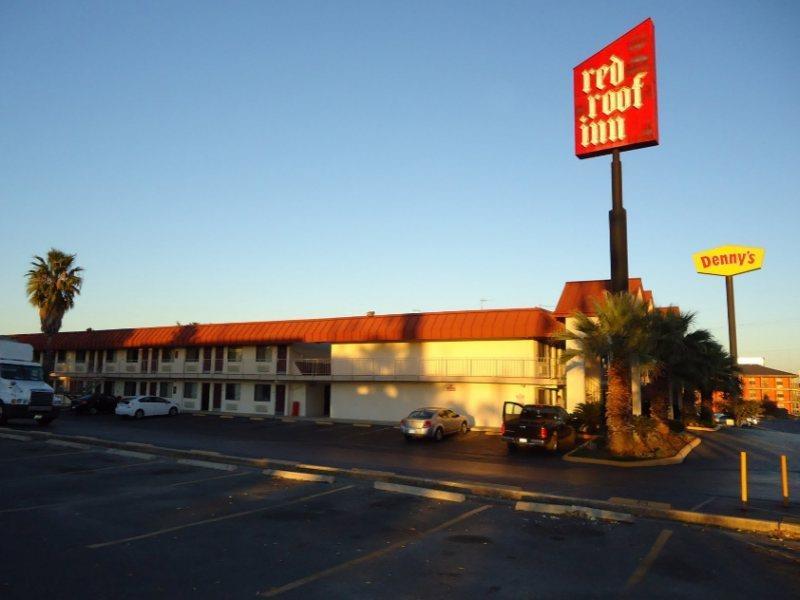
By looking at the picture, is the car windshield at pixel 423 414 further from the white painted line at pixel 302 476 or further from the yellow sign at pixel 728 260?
the yellow sign at pixel 728 260

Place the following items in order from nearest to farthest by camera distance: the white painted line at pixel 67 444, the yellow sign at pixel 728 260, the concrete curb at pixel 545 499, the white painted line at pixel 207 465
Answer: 1. the concrete curb at pixel 545 499
2. the white painted line at pixel 207 465
3. the white painted line at pixel 67 444
4. the yellow sign at pixel 728 260

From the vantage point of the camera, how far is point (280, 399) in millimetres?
40156

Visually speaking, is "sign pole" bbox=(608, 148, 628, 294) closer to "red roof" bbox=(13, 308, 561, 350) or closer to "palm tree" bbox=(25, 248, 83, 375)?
"red roof" bbox=(13, 308, 561, 350)

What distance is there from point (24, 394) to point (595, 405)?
88.0 ft

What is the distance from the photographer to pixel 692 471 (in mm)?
17578

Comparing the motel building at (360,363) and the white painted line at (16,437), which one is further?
the motel building at (360,363)

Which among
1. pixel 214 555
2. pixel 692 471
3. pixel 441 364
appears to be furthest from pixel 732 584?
pixel 441 364

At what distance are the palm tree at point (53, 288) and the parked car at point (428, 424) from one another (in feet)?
109

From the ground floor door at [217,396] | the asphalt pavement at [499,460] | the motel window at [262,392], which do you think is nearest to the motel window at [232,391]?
the ground floor door at [217,396]

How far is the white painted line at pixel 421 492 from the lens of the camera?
1195cm

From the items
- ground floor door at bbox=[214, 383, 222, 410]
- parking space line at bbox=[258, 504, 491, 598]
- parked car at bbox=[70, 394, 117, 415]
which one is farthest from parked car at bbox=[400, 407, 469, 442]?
parked car at bbox=[70, 394, 117, 415]

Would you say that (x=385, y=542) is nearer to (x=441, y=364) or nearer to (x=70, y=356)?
(x=441, y=364)

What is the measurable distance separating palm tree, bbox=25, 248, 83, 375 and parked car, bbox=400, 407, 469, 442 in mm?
33355

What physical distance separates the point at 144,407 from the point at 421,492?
3081 cm
